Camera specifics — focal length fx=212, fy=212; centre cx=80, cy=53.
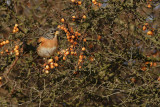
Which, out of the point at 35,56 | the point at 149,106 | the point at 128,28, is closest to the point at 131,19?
the point at 128,28

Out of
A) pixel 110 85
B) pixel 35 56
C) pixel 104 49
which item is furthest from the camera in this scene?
pixel 35 56

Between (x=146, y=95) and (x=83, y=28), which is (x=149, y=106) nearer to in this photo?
(x=146, y=95)

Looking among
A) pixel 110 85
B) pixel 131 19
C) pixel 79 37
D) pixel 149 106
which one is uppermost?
pixel 131 19

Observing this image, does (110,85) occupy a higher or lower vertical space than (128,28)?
lower

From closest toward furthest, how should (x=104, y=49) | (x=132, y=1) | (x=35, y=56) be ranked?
(x=132, y=1), (x=104, y=49), (x=35, y=56)

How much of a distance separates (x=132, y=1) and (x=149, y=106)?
1691 mm

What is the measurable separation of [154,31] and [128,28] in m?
0.49

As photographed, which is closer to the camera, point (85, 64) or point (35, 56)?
point (85, 64)

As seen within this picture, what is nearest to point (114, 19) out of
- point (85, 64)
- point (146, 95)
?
point (85, 64)

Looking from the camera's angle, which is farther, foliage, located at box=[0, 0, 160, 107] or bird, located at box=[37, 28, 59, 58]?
bird, located at box=[37, 28, 59, 58]

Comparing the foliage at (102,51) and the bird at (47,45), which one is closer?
the foliage at (102,51)

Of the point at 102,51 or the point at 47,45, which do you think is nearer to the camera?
the point at 102,51

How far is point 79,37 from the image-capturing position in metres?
3.78

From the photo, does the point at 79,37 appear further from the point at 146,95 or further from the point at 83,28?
the point at 146,95
